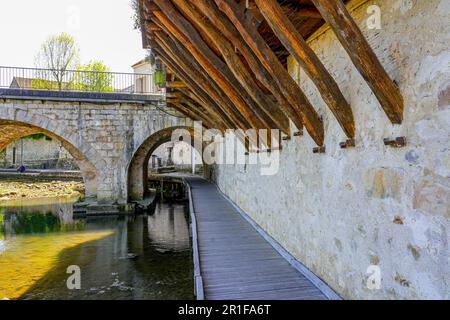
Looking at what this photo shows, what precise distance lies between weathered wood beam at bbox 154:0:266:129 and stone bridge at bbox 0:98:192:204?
675cm

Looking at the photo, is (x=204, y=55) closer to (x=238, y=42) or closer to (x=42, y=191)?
(x=238, y=42)

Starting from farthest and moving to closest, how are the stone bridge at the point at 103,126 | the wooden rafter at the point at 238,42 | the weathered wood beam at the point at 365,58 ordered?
the stone bridge at the point at 103,126 < the wooden rafter at the point at 238,42 < the weathered wood beam at the point at 365,58

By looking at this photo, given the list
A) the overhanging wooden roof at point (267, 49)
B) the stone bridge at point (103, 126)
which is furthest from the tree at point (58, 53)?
the overhanging wooden roof at point (267, 49)

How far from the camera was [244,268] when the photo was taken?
361cm

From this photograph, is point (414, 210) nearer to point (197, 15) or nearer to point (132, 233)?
point (197, 15)

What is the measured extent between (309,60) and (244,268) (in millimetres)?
2366

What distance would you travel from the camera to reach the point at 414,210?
1.67 meters

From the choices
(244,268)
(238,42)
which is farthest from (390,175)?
(244,268)

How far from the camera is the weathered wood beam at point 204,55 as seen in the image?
130 inches

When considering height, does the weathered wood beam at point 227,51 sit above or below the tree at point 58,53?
below

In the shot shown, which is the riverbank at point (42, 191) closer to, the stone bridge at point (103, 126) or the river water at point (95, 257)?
the river water at point (95, 257)

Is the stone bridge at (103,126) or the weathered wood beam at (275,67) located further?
the stone bridge at (103,126)

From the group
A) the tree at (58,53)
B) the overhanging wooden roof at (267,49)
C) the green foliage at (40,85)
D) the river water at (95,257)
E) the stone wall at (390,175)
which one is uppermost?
the tree at (58,53)

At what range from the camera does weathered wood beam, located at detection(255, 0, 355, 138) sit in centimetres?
219
